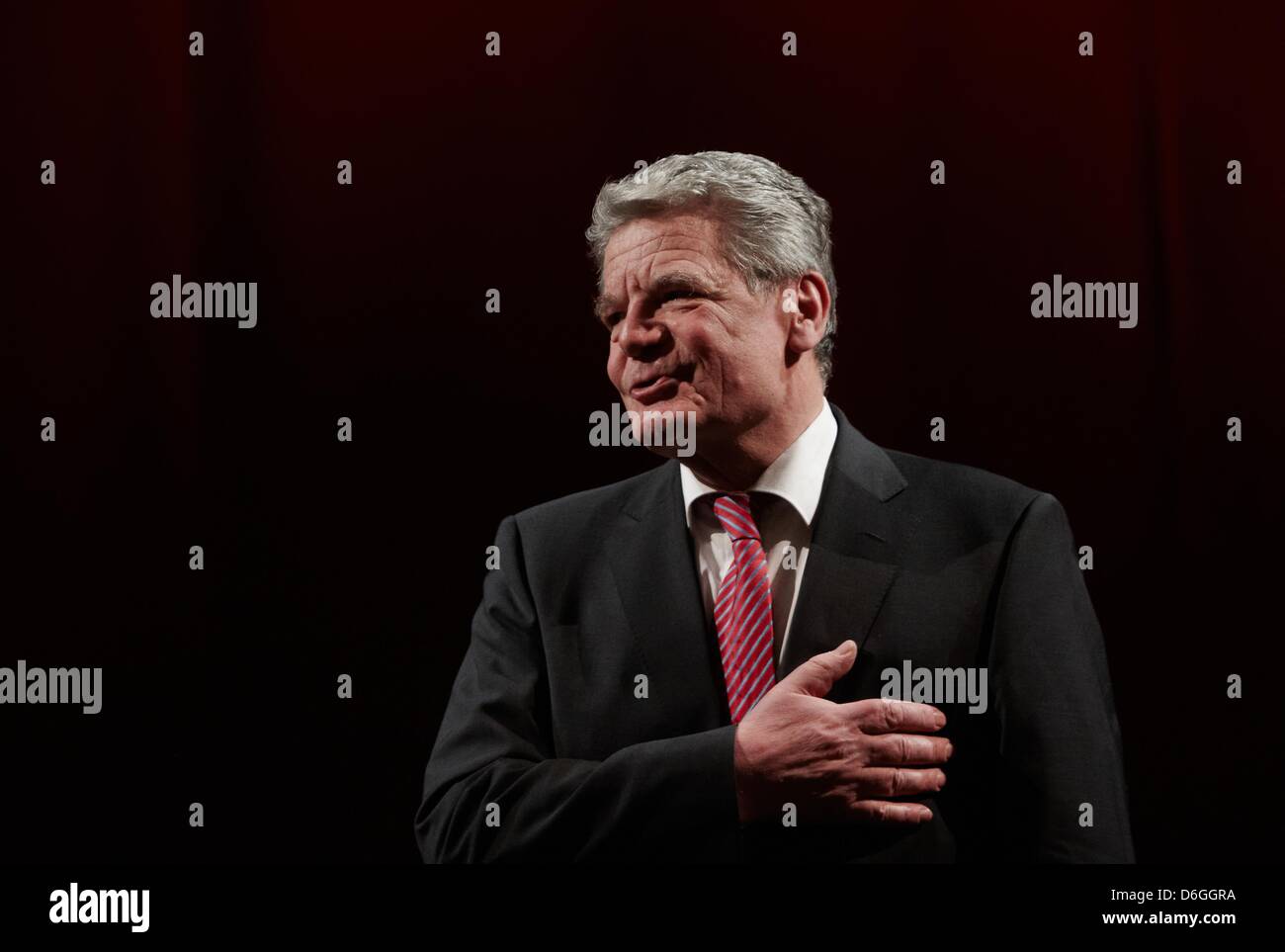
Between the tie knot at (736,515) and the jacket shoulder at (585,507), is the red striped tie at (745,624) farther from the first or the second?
the jacket shoulder at (585,507)

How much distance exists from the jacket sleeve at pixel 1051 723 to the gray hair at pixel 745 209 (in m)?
0.55

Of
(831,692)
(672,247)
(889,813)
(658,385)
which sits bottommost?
(889,813)

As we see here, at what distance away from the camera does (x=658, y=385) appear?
2645 mm

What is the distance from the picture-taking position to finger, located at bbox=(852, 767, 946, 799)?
2525 mm

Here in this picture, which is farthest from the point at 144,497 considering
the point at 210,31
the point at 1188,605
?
the point at 1188,605

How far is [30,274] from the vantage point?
9.55 feet

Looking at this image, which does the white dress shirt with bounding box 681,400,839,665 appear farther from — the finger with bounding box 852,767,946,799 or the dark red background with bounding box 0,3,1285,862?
the finger with bounding box 852,767,946,799

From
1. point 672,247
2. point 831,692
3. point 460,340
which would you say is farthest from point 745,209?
point 831,692

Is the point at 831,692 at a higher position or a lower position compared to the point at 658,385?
lower

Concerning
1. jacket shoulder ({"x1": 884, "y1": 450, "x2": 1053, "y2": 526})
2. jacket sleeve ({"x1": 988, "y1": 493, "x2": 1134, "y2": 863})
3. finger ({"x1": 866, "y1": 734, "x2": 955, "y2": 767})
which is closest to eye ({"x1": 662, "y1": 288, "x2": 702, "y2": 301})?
jacket shoulder ({"x1": 884, "y1": 450, "x2": 1053, "y2": 526})

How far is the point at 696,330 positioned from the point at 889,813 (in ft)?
3.04

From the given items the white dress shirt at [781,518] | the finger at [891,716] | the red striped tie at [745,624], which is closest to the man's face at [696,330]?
the white dress shirt at [781,518]

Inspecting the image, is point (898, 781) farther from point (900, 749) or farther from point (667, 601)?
point (667, 601)

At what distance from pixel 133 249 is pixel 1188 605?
7.22 feet
